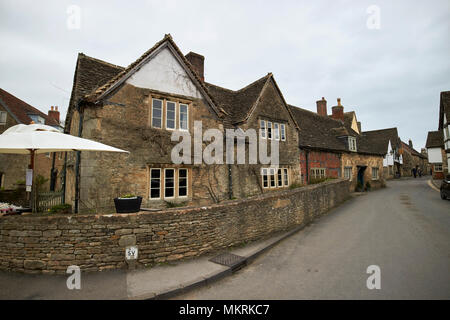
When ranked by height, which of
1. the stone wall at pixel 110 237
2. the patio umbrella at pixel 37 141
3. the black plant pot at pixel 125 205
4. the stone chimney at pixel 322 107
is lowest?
the stone wall at pixel 110 237

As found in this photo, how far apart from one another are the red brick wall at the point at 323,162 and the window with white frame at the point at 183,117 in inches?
414

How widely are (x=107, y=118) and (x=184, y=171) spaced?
13.4ft

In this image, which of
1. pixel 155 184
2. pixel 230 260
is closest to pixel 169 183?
pixel 155 184

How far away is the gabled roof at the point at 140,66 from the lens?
336 inches

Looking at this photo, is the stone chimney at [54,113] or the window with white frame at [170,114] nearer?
the window with white frame at [170,114]

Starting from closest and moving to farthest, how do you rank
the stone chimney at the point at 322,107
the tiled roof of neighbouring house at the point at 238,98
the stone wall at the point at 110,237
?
the stone wall at the point at 110,237 < the tiled roof of neighbouring house at the point at 238,98 < the stone chimney at the point at 322,107

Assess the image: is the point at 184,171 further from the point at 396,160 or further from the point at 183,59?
the point at 396,160

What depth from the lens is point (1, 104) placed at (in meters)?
19.8

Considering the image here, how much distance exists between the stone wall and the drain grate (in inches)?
15.4

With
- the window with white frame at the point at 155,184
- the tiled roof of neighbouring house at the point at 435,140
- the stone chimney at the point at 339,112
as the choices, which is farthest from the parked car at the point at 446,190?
the tiled roof of neighbouring house at the point at 435,140

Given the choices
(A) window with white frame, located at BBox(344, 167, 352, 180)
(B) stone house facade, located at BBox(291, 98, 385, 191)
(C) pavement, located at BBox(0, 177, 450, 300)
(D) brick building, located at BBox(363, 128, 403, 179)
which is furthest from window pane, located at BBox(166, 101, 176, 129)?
(D) brick building, located at BBox(363, 128, 403, 179)

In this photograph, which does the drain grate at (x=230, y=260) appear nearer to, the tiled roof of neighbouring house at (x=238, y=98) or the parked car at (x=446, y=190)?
the tiled roof of neighbouring house at (x=238, y=98)

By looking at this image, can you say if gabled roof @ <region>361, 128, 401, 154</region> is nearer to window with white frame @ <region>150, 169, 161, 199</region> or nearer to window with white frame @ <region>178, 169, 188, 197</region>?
window with white frame @ <region>178, 169, 188, 197</region>
